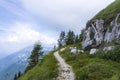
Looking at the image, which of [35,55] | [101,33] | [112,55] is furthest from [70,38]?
[112,55]

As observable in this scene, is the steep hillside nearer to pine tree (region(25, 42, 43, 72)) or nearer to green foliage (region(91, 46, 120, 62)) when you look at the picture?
green foliage (region(91, 46, 120, 62))

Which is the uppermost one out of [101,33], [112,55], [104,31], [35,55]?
[104,31]

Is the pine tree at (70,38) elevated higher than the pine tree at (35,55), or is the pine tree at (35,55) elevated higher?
the pine tree at (70,38)

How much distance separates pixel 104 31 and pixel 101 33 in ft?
5.09

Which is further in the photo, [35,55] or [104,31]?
[35,55]

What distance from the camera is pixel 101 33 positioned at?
8469 centimetres

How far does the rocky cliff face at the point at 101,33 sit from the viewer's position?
246 feet

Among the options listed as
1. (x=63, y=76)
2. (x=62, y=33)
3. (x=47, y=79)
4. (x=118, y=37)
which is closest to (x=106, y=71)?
(x=63, y=76)

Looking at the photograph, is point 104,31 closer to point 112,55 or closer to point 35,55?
point 112,55

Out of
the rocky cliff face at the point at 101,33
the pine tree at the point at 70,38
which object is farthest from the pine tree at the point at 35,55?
the pine tree at the point at 70,38

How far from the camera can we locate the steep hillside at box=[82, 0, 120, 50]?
7422 centimetres

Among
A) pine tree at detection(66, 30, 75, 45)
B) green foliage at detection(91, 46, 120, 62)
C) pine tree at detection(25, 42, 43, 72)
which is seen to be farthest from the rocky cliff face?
pine tree at detection(66, 30, 75, 45)

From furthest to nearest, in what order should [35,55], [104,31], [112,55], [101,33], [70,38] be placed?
[70,38], [35,55], [101,33], [104,31], [112,55]

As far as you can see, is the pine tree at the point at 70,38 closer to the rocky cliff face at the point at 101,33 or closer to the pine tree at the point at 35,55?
the pine tree at the point at 35,55
